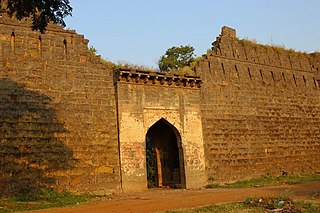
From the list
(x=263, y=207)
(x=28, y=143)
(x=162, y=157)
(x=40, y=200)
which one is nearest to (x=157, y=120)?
(x=162, y=157)

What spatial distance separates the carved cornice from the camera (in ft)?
47.4

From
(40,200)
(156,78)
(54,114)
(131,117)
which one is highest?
(156,78)

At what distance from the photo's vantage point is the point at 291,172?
1841 centimetres

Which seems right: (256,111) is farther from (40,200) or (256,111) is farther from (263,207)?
(40,200)

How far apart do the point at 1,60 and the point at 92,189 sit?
17.8 feet

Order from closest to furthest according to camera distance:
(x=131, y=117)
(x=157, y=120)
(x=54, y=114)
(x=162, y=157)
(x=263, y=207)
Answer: (x=263, y=207) < (x=54, y=114) < (x=131, y=117) < (x=157, y=120) < (x=162, y=157)

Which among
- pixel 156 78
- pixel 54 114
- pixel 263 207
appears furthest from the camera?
pixel 156 78

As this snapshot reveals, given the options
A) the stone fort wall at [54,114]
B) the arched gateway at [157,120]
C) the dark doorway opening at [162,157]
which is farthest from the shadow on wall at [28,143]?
the dark doorway opening at [162,157]

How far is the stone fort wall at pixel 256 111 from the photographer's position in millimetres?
16531

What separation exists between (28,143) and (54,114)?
1.39 metres

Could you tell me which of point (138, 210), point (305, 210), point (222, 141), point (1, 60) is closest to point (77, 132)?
point (1, 60)

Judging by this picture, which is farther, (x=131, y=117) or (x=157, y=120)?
(x=157, y=120)

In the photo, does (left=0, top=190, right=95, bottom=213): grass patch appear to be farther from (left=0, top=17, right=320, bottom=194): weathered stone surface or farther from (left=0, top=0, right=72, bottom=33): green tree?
(left=0, top=0, right=72, bottom=33): green tree

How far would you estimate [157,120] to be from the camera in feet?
49.2
